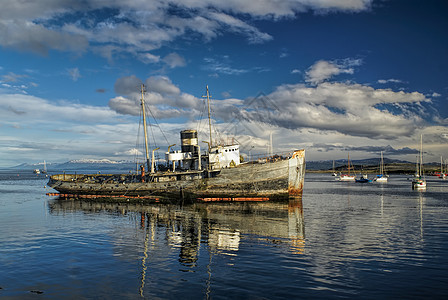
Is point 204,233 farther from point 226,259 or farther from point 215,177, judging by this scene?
point 215,177

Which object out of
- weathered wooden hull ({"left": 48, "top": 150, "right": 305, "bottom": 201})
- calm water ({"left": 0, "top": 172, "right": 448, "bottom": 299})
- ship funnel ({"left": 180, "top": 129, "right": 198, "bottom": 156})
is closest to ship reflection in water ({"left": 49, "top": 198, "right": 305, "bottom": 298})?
calm water ({"left": 0, "top": 172, "right": 448, "bottom": 299})

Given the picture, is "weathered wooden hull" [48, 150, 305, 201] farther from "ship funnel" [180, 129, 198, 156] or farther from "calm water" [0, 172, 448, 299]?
"calm water" [0, 172, 448, 299]

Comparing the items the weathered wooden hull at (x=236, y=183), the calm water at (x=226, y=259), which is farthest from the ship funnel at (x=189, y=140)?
the calm water at (x=226, y=259)

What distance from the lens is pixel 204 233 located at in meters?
21.5

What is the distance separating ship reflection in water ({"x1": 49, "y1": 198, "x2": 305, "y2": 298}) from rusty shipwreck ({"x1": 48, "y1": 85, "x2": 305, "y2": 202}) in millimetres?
6262

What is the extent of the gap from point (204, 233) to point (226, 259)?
6.74 meters

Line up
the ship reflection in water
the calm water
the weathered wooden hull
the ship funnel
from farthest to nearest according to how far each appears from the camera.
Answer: the ship funnel, the weathered wooden hull, the ship reflection in water, the calm water

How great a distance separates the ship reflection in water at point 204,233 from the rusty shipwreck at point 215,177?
6262mm

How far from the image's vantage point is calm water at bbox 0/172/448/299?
1125cm

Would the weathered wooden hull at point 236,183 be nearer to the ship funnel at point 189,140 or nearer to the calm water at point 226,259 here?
the ship funnel at point 189,140

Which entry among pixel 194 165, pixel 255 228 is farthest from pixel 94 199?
pixel 255 228

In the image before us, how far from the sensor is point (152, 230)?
75.4ft

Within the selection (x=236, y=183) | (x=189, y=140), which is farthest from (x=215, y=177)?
(x=189, y=140)

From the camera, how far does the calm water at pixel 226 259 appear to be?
11.2m
